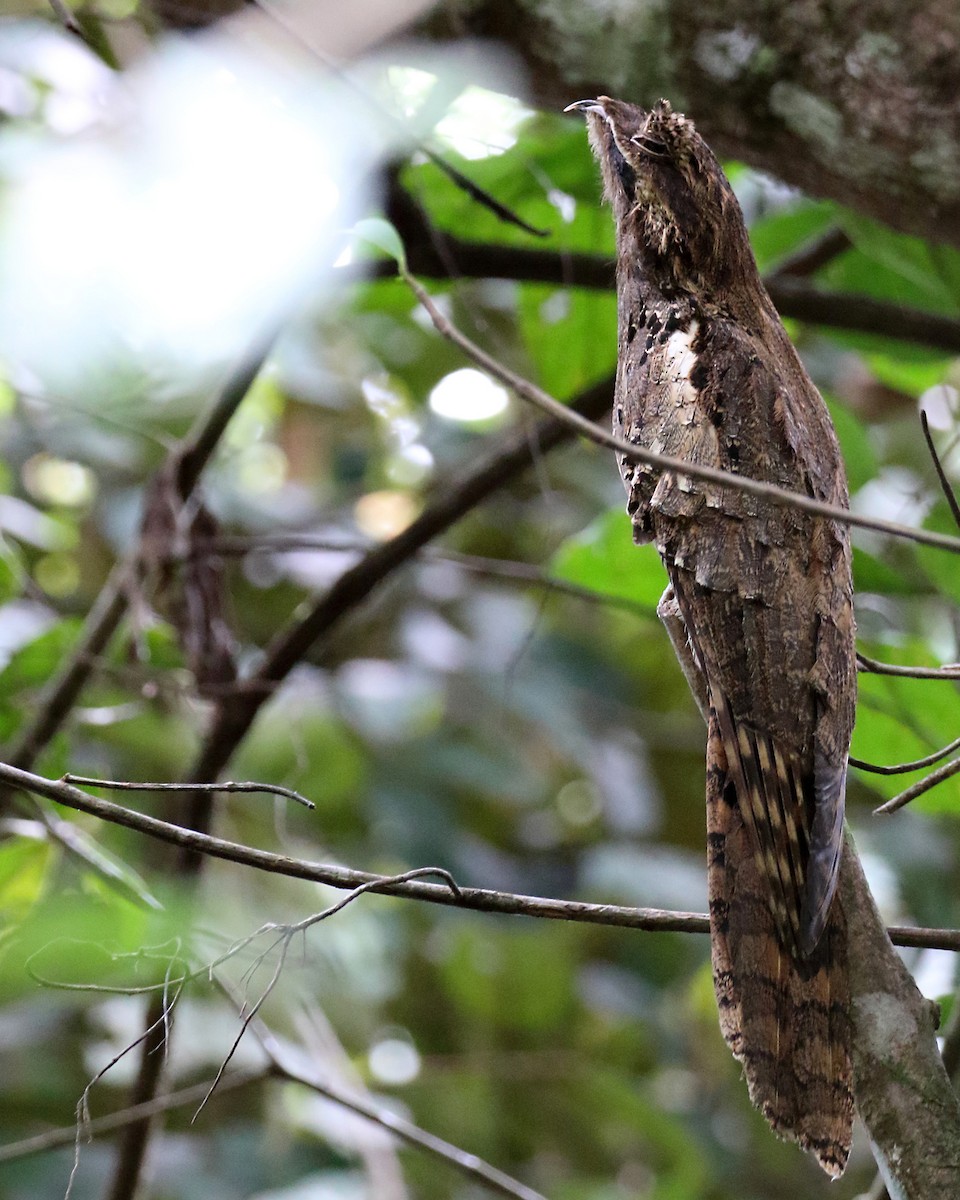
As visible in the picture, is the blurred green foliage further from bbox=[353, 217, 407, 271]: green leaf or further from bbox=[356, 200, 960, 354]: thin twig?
bbox=[353, 217, 407, 271]: green leaf

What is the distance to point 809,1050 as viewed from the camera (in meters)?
0.93

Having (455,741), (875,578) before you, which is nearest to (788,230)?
(875,578)

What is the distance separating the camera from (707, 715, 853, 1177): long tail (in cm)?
92

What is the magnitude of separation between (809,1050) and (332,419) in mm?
2810

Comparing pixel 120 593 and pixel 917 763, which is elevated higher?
pixel 120 593

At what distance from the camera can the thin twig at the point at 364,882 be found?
76 centimetres

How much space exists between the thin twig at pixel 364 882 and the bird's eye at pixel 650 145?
2.13 feet

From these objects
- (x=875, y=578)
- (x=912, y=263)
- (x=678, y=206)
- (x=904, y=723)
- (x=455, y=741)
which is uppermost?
(x=912, y=263)

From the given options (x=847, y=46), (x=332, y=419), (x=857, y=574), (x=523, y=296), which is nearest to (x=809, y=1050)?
(x=857, y=574)

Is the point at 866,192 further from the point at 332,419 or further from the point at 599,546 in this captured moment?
the point at 332,419

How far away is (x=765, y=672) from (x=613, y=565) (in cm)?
68

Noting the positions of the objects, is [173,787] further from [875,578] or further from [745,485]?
[875,578]

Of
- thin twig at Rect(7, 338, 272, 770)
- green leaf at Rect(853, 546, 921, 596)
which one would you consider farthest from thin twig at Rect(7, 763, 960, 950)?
thin twig at Rect(7, 338, 272, 770)

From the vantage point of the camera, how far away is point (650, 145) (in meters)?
1.07
